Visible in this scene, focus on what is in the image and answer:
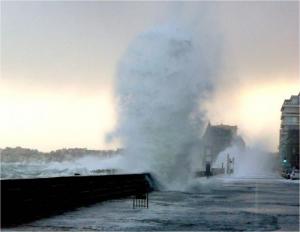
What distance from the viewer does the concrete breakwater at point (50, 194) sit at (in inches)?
510

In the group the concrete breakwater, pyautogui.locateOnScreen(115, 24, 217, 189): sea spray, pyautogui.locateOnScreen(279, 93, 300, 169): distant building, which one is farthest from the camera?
pyautogui.locateOnScreen(279, 93, 300, 169): distant building

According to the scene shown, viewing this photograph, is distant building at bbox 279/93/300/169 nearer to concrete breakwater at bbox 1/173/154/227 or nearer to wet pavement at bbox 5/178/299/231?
concrete breakwater at bbox 1/173/154/227

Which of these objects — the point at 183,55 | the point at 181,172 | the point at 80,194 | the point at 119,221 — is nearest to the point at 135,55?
the point at 183,55

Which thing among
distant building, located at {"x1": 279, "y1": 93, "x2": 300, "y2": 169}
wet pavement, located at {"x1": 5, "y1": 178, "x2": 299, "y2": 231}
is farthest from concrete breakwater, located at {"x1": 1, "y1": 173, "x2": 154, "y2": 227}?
distant building, located at {"x1": 279, "y1": 93, "x2": 300, "y2": 169}

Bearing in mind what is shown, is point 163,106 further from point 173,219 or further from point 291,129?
point 291,129

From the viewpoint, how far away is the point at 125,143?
3875cm

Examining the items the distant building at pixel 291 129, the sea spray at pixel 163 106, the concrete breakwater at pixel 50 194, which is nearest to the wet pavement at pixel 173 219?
the concrete breakwater at pixel 50 194

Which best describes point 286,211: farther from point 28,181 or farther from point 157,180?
point 157,180

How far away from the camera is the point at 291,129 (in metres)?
154

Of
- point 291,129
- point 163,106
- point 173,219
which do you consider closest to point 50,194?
point 173,219

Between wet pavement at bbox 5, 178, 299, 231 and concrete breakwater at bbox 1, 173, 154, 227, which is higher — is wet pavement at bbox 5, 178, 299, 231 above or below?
below

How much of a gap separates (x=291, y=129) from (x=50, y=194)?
144 metres

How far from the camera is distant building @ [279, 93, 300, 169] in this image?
146375 mm

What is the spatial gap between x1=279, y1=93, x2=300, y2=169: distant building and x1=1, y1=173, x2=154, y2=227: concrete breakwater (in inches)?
4914
